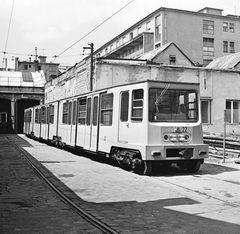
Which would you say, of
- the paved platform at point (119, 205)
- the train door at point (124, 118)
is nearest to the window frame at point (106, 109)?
the train door at point (124, 118)

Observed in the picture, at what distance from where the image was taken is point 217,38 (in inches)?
2138

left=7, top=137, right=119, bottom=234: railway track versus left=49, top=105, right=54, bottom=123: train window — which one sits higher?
left=49, top=105, right=54, bottom=123: train window

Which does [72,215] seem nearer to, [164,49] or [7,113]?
[164,49]

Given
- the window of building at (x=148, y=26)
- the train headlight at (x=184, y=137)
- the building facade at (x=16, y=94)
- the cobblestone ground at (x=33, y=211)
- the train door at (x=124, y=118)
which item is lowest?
the cobblestone ground at (x=33, y=211)

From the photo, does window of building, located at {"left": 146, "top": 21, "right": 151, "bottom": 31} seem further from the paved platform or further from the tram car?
the paved platform

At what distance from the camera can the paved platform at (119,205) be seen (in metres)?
5.16

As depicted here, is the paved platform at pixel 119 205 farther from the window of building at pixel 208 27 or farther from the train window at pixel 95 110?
the window of building at pixel 208 27

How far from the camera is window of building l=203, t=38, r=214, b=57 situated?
53.2 meters

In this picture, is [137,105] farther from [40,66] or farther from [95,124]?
[40,66]

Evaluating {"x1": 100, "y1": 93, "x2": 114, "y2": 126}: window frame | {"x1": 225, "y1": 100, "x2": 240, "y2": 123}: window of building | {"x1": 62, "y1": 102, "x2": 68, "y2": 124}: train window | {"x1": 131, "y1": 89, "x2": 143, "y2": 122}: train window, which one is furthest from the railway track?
Result: {"x1": 225, "y1": 100, "x2": 240, "y2": 123}: window of building

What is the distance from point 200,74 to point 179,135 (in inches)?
538

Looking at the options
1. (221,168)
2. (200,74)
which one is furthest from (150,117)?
(200,74)

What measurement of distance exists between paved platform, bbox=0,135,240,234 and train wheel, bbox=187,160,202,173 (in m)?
0.94

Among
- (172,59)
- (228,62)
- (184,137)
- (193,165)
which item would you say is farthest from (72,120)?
(228,62)
